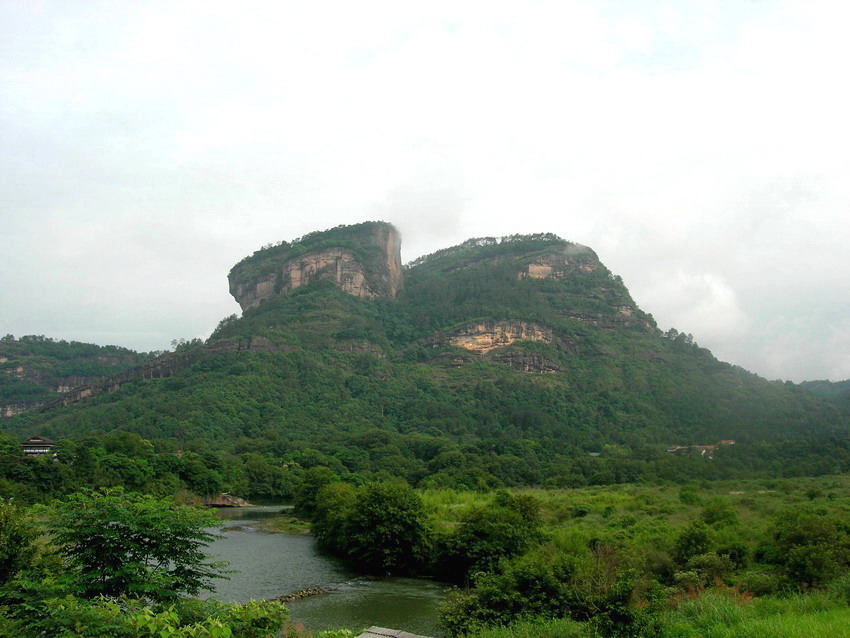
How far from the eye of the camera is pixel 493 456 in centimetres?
9406

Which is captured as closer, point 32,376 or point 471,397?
point 471,397

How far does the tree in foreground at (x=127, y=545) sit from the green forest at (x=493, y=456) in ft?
0.79

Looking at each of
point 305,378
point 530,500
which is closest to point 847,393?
point 305,378

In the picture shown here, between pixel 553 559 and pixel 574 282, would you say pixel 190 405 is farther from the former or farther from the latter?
pixel 574 282

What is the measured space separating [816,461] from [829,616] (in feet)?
256

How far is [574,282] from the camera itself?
635 ft

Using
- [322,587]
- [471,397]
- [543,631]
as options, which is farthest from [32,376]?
[543,631]

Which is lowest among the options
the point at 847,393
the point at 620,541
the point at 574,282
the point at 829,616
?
the point at 620,541

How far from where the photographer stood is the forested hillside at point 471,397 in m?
91.1

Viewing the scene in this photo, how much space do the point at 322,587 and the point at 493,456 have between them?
59.5 metres

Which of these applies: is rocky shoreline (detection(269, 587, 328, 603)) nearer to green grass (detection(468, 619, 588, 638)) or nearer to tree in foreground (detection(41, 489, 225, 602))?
green grass (detection(468, 619, 588, 638))

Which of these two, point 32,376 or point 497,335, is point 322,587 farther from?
point 32,376

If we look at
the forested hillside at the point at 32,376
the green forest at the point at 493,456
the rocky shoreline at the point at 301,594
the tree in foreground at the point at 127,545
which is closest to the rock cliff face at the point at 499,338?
the green forest at the point at 493,456

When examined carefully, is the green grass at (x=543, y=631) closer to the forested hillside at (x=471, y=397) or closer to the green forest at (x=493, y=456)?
the green forest at (x=493, y=456)
